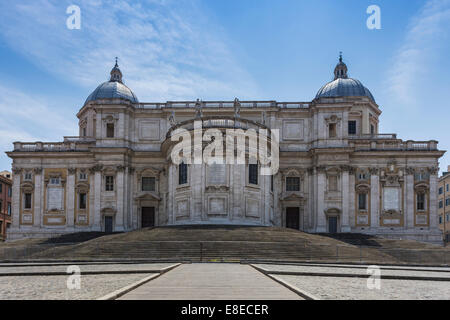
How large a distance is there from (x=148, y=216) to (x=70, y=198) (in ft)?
27.6

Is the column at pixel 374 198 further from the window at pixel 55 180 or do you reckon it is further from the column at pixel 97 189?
the window at pixel 55 180

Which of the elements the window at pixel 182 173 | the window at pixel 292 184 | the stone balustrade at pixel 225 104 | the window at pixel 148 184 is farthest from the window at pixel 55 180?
the window at pixel 292 184

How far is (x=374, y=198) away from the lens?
2082 inches

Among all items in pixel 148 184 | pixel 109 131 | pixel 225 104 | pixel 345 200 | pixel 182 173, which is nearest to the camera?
pixel 182 173

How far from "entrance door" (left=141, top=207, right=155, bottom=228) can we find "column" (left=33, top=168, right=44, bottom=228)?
424 inches

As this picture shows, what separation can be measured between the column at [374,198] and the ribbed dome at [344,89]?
496 inches

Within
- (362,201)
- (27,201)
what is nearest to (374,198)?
(362,201)

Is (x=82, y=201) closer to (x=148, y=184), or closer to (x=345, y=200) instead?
(x=148, y=184)

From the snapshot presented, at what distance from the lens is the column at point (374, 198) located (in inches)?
2067

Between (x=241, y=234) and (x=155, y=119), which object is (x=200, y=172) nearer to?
(x=241, y=234)

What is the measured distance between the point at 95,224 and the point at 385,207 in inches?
1166

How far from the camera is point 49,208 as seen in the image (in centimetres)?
5456

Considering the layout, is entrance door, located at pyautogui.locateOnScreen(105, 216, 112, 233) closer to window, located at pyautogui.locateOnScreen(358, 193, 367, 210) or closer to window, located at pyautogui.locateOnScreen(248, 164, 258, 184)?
window, located at pyautogui.locateOnScreen(248, 164, 258, 184)

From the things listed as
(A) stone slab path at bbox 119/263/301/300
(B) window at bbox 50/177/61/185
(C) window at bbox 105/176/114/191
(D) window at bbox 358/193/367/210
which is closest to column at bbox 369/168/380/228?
(D) window at bbox 358/193/367/210
